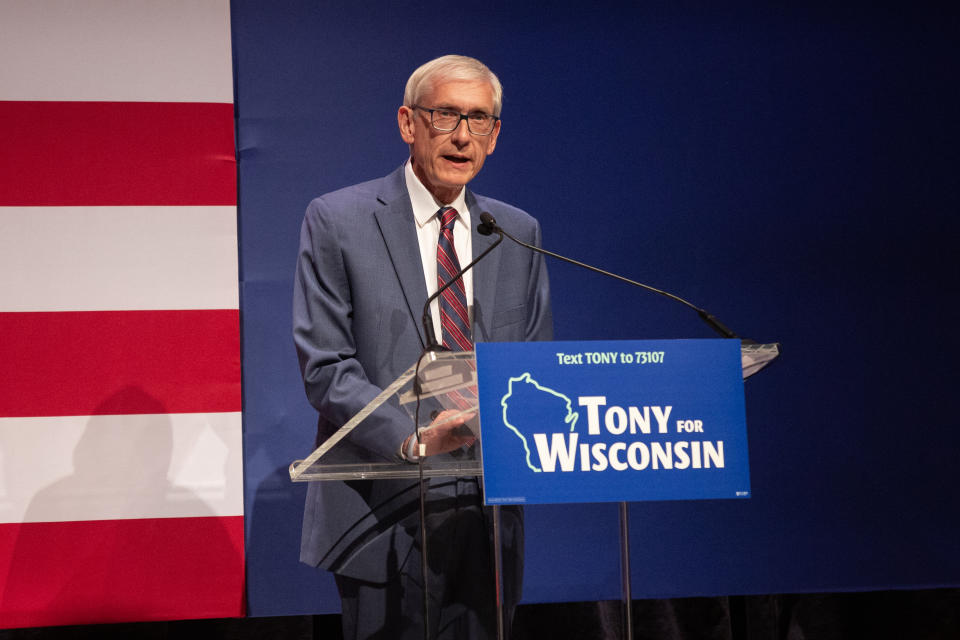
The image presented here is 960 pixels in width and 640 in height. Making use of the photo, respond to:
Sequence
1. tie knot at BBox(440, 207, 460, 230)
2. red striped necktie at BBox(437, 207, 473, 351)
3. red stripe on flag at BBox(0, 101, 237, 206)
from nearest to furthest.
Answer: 1. red striped necktie at BBox(437, 207, 473, 351)
2. tie knot at BBox(440, 207, 460, 230)
3. red stripe on flag at BBox(0, 101, 237, 206)

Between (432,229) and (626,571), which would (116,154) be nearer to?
(432,229)

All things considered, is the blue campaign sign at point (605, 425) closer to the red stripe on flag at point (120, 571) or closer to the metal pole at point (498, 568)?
the metal pole at point (498, 568)

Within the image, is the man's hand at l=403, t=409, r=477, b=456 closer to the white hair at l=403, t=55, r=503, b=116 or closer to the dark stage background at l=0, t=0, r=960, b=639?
the white hair at l=403, t=55, r=503, b=116

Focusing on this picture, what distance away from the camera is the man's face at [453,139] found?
6.32 ft

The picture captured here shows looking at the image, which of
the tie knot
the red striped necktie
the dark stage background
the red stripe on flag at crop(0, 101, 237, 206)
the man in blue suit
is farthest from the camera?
the dark stage background

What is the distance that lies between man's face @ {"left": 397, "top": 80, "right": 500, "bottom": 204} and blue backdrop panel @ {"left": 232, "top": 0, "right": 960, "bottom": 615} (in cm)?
100

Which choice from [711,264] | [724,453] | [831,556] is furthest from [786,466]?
[724,453]

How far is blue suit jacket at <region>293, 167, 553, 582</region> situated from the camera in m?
1.73

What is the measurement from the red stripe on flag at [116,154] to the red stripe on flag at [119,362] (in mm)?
343

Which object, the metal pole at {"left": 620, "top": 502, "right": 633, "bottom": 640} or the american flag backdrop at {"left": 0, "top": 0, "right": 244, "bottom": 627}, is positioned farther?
the american flag backdrop at {"left": 0, "top": 0, "right": 244, "bottom": 627}

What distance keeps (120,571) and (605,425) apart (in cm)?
190

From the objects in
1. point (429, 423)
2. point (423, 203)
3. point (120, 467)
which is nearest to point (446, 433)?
point (429, 423)

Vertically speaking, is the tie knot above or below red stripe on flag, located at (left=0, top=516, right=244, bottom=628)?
above

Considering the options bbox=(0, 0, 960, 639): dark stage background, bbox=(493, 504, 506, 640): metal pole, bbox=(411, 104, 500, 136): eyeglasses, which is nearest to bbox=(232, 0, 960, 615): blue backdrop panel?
bbox=(0, 0, 960, 639): dark stage background
